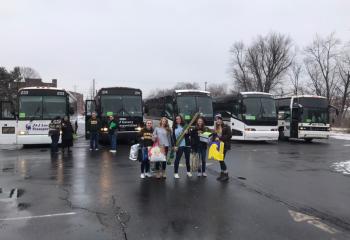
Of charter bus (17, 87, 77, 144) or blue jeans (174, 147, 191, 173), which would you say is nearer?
blue jeans (174, 147, 191, 173)

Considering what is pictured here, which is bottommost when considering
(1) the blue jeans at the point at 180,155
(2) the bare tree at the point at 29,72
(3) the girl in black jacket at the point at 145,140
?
(1) the blue jeans at the point at 180,155

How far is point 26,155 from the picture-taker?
635 inches

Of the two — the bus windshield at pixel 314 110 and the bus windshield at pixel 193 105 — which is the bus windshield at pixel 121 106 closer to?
the bus windshield at pixel 193 105

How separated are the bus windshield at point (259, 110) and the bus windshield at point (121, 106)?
675 cm

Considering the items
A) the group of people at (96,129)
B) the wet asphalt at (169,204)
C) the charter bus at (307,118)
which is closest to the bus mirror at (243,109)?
the charter bus at (307,118)

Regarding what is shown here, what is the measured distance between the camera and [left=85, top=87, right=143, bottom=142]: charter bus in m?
20.1

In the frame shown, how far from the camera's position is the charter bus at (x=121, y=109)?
20.1 meters

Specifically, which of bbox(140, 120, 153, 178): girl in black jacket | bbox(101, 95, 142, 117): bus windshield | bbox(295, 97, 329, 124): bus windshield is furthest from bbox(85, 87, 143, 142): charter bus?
bbox(295, 97, 329, 124): bus windshield

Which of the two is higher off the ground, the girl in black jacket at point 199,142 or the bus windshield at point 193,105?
the bus windshield at point 193,105

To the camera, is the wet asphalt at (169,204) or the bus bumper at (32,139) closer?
the wet asphalt at (169,204)

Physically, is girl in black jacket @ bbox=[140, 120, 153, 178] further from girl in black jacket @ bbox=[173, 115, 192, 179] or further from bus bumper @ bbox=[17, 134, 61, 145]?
bus bumper @ bbox=[17, 134, 61, 145]

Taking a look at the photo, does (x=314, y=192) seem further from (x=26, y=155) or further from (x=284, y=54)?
(x=284, y=54)

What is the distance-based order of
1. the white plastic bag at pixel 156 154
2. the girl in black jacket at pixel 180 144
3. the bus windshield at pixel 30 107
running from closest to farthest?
the white plastic bag at pixel 156 154
the girl in black jacket at pixel 180 144
the bus windshield at pixel 30 107

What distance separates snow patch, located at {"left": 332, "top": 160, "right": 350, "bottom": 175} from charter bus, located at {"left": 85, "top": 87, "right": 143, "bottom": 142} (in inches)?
377
